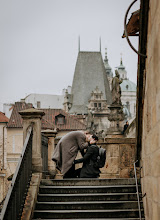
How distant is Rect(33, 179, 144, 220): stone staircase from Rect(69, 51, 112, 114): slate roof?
98327 mm

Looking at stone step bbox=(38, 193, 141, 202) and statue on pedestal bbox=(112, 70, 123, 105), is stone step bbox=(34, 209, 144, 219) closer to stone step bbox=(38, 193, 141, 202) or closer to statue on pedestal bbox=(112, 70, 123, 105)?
stone step bbox=(38, 193, 141, 202)

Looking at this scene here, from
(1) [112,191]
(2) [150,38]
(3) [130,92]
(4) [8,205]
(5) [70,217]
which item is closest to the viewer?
(2) [150,38]

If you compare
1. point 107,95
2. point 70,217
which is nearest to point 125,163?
point 70,217

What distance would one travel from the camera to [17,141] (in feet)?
175

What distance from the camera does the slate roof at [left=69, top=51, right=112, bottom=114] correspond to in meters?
108

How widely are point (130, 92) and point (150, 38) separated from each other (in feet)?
537

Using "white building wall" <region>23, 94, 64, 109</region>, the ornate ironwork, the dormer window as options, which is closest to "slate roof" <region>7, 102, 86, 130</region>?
the dormer window

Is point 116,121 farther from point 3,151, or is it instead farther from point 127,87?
point 127,87

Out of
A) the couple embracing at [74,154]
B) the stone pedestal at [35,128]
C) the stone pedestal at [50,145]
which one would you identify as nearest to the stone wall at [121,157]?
the stone pedestal at [50,145]

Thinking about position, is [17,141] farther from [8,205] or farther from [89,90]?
[89,90]

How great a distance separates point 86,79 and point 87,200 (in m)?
103

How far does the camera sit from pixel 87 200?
25.2 ft

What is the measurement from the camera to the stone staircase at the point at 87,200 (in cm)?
721

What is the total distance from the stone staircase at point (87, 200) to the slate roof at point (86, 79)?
98.3 meters
